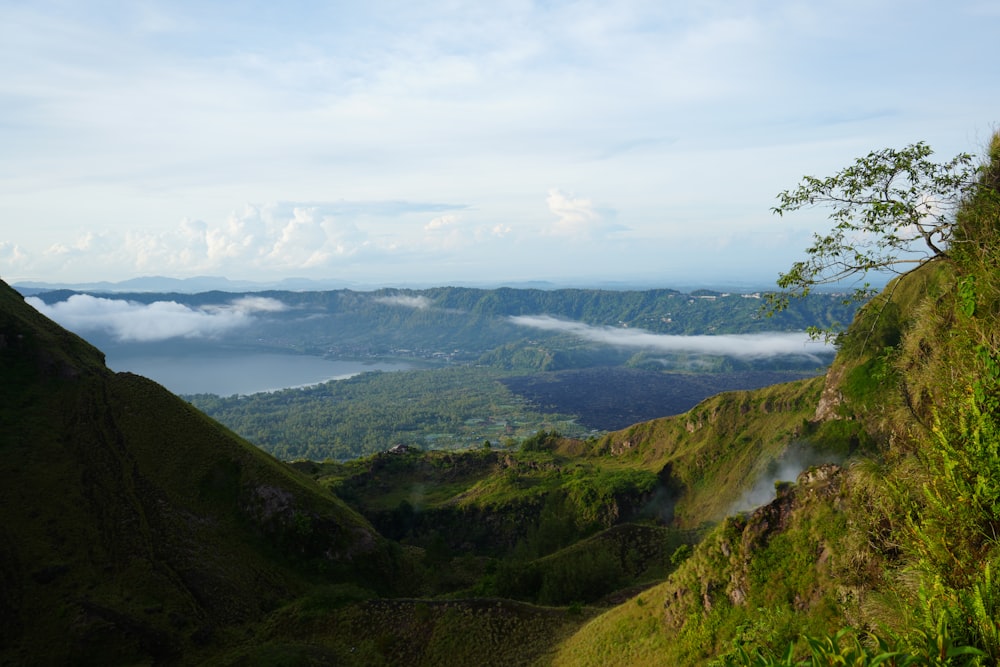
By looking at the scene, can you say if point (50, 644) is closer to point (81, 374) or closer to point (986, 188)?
point (81, 374)

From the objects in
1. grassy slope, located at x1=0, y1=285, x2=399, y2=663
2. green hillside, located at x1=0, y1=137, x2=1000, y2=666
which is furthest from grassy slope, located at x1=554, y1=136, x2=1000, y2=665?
grassy slope, located at x1=0, y1=285, x2=399, y2=663

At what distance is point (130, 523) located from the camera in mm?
38094

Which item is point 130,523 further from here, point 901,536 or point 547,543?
point 901,536

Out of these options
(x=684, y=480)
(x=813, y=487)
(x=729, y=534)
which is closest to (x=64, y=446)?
(x=729, y=534)

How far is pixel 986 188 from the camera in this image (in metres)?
11.3

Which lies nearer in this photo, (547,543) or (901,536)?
(901,536)

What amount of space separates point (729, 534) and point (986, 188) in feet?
49.8

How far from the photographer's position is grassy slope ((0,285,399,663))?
3056cm

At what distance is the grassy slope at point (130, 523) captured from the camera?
30562 millimetres

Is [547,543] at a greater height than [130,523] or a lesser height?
lesser

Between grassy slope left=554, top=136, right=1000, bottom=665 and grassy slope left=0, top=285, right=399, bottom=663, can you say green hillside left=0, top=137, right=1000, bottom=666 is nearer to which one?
grassy slope left=554, top=136, right=1000, bottom=665

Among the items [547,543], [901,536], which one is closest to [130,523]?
[547,543]

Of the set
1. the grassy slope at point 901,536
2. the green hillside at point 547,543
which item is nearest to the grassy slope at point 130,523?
the green hillside at point 547,543

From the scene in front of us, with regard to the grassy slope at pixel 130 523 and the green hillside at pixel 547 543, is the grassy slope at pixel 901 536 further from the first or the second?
the grassy slope at pixel 130 523
